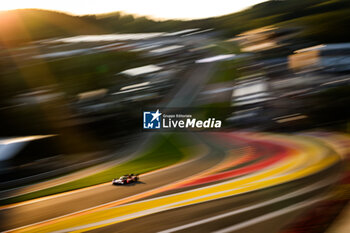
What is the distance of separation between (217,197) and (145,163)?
170 inches

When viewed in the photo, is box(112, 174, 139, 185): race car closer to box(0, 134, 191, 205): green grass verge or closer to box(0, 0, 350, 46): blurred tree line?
box(0, 134, 191, 205): green grass verge

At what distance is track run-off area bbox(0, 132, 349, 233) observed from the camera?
5.81 m

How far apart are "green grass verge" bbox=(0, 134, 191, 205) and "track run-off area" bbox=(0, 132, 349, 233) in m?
0.60

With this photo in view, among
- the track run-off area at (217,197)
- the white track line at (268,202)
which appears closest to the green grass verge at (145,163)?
the track run-off area at (217,197)

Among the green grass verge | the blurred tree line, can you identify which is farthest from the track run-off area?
the blurred tree line

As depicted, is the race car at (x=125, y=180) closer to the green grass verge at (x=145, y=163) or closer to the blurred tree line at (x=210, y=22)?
the green grass verge at (x=145, y=163)

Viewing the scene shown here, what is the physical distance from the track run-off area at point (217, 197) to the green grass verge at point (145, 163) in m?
0.60

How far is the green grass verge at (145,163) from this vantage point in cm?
869

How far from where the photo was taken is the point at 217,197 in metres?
6.93

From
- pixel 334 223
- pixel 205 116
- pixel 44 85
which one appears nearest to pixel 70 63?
pixel 44 85

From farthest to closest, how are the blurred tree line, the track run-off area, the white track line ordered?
the blurred tree line → the track run-off area → the white track line

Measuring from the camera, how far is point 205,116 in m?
15.6

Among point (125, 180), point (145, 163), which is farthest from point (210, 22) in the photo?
point (125, 180)

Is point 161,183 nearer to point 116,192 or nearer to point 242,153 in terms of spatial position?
point 116,192
